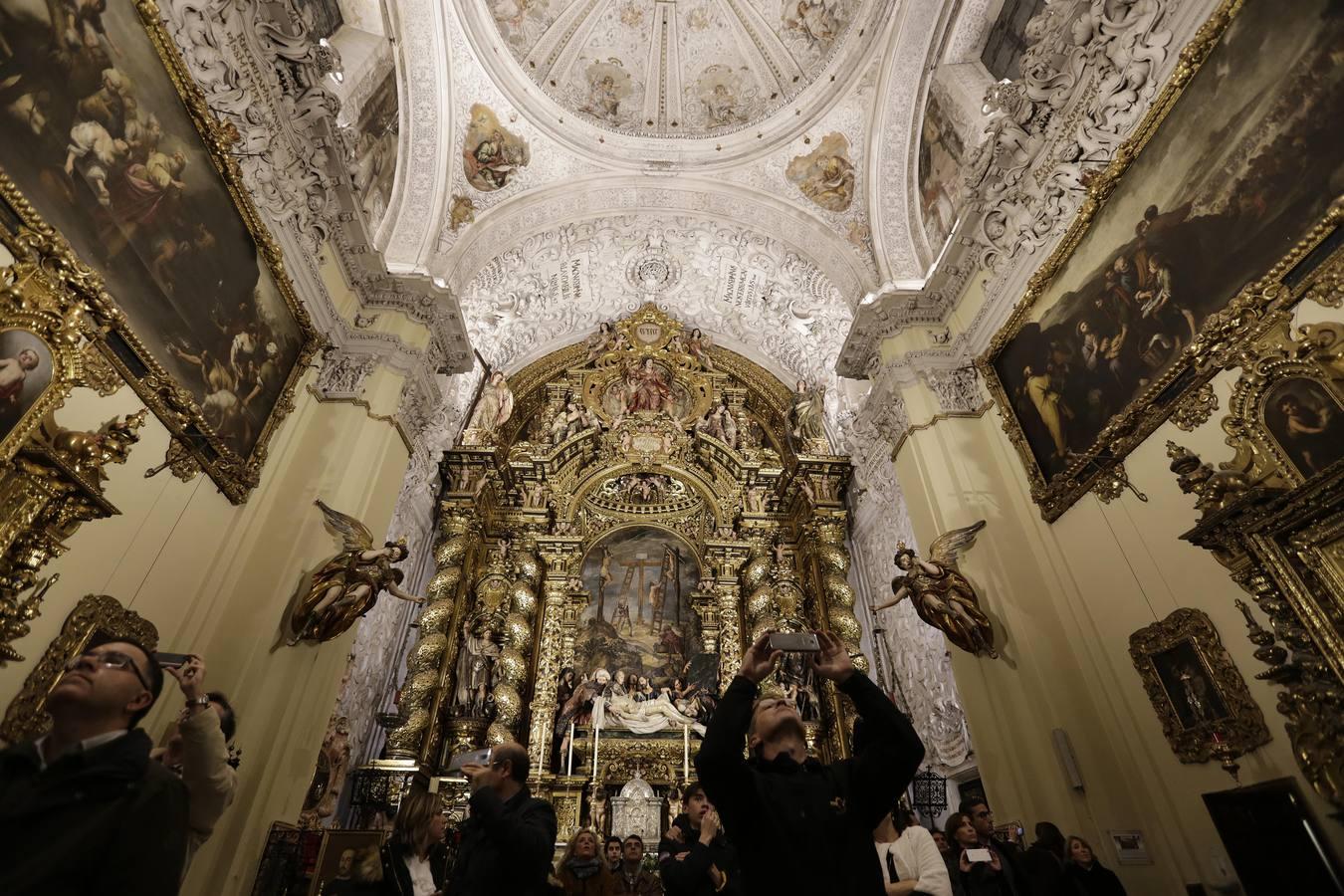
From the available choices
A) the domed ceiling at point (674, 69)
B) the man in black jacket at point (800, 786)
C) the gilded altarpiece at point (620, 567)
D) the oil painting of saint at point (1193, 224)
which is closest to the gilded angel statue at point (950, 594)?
the oil painting of saint at point (1193, 224)

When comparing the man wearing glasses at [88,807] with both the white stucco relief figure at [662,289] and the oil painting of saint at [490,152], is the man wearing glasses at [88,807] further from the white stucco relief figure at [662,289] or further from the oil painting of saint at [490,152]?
the white stucco relief figure at [662,289]

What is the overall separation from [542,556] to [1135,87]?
9.93 metres

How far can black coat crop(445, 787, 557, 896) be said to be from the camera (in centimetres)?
245

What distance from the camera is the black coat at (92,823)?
1.33m

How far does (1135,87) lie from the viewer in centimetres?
535

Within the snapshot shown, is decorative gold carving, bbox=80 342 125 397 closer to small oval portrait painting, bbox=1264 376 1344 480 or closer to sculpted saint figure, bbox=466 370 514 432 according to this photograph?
sculpted saint figure, bbox=466 370 514 432

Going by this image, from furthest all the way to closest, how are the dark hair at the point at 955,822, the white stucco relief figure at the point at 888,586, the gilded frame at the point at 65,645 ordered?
the white stucco relief figure at the point at 888,586 < the dark hair at the point at 955,822 < the gilded frame at the point at 65,645

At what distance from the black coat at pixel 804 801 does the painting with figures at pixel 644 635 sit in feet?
25.7

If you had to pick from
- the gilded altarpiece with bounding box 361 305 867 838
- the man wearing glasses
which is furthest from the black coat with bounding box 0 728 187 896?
the gilded altarpiece with bounding box 361 305 867 838

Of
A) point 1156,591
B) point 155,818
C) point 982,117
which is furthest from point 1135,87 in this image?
point 155,818

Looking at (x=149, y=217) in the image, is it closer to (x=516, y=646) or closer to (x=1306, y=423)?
(x=516, y=646)

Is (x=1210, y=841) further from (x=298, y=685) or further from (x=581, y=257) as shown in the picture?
(x=581, y=257)

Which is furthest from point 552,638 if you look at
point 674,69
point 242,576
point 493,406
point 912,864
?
point 674,69

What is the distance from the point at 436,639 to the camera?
30.2ft
